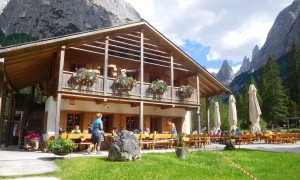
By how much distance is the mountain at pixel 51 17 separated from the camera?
98.3 meters

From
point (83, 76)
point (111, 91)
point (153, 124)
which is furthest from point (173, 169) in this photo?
point (153, 124)

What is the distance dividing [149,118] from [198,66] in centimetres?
563

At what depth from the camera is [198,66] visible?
870 inches

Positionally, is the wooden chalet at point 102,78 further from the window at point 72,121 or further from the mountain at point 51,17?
the mountain at point 51,17

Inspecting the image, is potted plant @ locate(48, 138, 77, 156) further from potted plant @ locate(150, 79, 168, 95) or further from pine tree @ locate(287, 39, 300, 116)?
pine tree @ locate(287, 39, 300, 116)

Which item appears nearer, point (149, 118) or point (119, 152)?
point (119, 152)

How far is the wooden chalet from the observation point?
1587cm

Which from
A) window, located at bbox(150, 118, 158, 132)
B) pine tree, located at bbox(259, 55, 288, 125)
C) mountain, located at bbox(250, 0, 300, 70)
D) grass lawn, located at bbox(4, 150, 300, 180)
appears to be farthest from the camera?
mountain, located at bbox(250, 0, 300, 70)

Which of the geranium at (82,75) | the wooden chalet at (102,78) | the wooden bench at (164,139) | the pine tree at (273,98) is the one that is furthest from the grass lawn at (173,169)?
the pine tree at (273,98)

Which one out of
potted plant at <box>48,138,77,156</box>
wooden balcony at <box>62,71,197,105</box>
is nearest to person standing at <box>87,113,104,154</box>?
potted plant at <box>48,138,77,156</box>

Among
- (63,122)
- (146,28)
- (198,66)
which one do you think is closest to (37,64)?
(63,122)

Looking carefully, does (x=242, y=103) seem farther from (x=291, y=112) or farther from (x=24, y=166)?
(x=24, y=166)

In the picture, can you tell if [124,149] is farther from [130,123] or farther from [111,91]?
[130,123]

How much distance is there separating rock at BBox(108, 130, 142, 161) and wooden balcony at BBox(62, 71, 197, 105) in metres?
6.26
